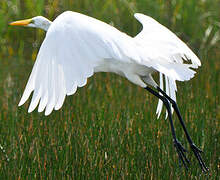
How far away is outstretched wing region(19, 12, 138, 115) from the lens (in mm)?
2363

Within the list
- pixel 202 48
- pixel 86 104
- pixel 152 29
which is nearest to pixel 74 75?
pixel 152 29

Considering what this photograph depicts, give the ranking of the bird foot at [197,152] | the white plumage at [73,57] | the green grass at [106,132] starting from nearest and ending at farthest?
the white plumage at [73,57], the green grass at [106,132], the bird foot at [197,152]

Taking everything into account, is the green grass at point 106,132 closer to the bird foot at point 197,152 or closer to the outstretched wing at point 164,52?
the bird foot at point 197,152

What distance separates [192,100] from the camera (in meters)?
3.68

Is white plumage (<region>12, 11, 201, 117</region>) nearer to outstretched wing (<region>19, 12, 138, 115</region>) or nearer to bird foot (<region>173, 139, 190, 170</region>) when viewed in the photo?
outstretched wing (<region>19, 12, 138, 115</region>)

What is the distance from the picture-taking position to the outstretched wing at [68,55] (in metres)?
2.36

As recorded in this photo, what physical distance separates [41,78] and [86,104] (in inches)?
53.2

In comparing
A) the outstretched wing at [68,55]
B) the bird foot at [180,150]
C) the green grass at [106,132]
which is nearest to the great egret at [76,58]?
the outstretched wing at [68,55]

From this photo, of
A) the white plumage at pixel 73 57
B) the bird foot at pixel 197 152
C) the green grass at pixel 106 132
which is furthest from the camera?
the bird foot at pixel 197 152

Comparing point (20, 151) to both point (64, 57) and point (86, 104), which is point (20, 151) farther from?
point (86, 104)

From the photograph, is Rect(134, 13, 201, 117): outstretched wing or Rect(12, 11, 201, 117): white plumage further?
Rect(134, 13, 201, 117): outstretched wing

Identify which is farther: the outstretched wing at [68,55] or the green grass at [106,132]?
the green grass at [106,132]

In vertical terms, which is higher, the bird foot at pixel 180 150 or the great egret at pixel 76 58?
the great egret at pixel 76 58

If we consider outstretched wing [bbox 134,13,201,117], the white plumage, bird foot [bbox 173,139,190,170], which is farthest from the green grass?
the white plumage
